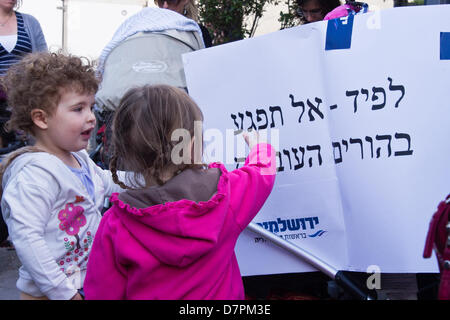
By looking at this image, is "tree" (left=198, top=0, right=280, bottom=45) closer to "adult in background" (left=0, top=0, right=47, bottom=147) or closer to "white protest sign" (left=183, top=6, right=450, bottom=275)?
"adult in background" (left=0, top=0, right=47, bottom=147)

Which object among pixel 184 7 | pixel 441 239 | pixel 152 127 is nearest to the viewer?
pixel 441 239

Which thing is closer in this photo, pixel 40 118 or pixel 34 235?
pixel 34 235

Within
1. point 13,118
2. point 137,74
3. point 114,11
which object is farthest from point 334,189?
point 114,11

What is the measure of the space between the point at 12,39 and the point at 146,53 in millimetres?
1240

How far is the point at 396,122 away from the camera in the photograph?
2.13m

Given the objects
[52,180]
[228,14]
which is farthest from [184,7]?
[228,14]

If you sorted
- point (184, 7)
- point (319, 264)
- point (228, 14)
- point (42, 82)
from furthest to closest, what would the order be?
point (228, 14) < point (184, 7) < point (319, 264) < point (42, 82)

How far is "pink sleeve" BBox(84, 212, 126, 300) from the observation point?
1650 millimetres

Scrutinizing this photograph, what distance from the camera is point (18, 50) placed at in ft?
11.1

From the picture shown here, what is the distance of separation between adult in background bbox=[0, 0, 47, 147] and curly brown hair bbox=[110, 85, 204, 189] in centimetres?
192

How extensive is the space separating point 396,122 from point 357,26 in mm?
412

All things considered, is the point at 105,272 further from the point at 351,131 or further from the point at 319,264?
the point at 351,131

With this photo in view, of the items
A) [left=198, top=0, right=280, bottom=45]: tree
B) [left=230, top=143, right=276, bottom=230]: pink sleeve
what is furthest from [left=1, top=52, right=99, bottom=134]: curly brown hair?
[left=198, top=0, right=280, bottom=45]: tree

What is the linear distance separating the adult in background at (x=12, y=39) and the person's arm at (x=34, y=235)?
1.62m
